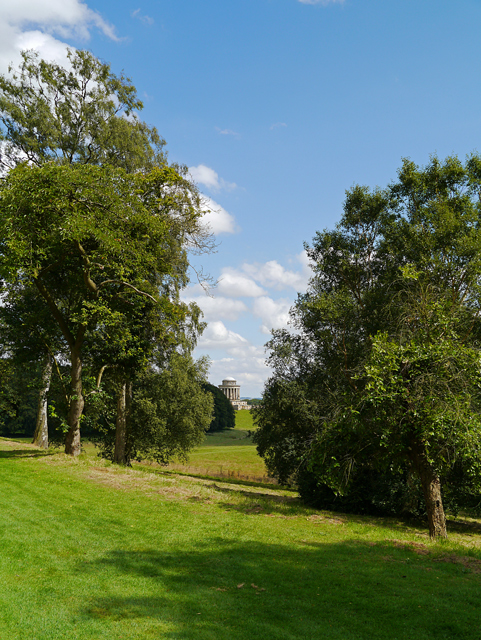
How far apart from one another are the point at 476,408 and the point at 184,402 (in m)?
22.1

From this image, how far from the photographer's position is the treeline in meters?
19.2

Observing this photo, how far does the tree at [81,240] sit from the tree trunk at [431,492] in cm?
1276

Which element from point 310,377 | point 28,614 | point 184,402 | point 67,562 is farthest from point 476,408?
point 184,402

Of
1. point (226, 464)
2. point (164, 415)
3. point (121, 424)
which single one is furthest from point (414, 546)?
point (226, 464)

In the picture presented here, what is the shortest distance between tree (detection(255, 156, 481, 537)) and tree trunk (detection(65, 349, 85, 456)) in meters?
11.3

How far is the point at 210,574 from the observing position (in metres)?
9.41

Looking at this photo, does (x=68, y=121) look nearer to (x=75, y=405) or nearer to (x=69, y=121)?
(x=69, y=121)

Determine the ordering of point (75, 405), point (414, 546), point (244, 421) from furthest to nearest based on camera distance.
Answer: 1. point (244, 421)
2. point (75, 405)
3. point (414, 546)

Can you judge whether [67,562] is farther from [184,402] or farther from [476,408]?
[184,402]

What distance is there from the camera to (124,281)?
21109 mm

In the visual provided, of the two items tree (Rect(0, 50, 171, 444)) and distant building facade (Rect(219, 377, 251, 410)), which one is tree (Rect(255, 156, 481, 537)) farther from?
distant building facade (Rect(219, 377, 251, 410))

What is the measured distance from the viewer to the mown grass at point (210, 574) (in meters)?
7.07

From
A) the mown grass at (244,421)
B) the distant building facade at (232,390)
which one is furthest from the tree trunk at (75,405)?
the distant building facade at (232,390)

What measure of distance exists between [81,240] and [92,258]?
1.22 meters
